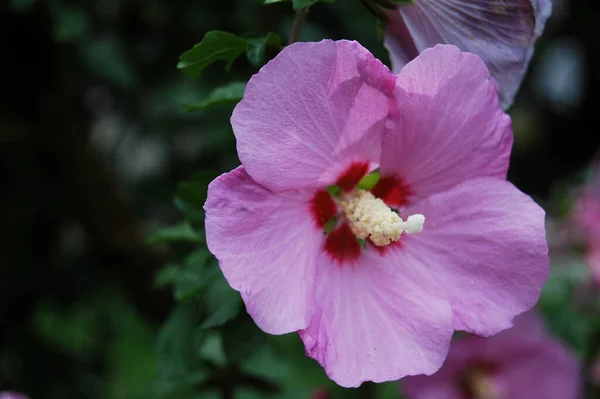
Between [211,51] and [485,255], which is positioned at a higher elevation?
[211,51]

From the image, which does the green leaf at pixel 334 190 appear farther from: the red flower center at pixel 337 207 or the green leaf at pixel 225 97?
the green leaf at pixel 225 97

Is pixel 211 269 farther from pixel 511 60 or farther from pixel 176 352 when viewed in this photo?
pixel 511 60

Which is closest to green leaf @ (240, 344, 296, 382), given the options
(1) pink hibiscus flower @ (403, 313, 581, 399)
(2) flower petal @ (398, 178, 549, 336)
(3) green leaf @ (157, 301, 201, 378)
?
(1) pink hibiscus flower @ (403, 313, 581, 399)

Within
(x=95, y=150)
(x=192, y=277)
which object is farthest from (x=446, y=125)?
(x=95, y=150)

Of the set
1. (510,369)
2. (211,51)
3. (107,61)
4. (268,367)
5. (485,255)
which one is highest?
(211,51)

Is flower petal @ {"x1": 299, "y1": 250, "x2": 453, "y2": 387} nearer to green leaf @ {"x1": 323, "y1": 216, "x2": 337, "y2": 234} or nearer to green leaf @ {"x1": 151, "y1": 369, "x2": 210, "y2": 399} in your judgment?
green leaf @ {"x1": 323, "y1": 216, "x2": 337, "y2": 234}

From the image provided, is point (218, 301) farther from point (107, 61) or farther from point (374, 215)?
point (107, 61)

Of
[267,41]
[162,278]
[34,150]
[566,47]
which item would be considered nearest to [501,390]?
[162,278]
